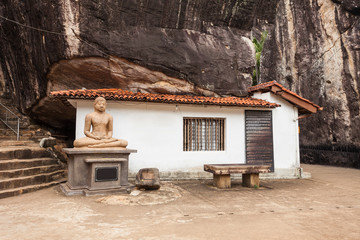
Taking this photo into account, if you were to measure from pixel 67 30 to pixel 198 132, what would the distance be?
22.6 ft

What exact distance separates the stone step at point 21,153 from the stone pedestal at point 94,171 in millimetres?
2155

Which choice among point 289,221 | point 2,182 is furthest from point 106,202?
point 289,221

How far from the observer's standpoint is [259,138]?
10.5 metres

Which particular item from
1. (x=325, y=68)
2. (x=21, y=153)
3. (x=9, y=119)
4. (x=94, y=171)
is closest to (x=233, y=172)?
(x=94, y=171)

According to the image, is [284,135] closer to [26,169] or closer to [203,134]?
[203,134]

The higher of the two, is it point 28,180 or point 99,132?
point 99,132

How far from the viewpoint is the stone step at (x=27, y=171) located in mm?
7055

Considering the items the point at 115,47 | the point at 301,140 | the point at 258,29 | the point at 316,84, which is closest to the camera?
the point at 115,47

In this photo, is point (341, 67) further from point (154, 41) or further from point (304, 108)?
point (154, 41)

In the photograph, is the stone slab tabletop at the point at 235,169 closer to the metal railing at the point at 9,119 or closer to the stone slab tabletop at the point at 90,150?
the stone slab tabletop at the point at 90,150

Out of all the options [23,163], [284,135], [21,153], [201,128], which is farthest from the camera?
[284,135]

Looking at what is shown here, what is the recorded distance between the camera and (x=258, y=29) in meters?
28.4

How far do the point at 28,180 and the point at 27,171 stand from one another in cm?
38

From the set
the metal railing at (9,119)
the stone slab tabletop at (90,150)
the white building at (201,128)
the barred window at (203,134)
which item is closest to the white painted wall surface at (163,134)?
the white building at (201,128)
